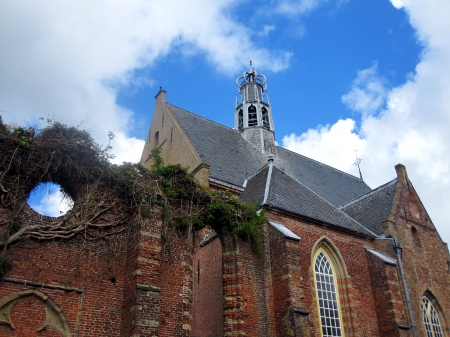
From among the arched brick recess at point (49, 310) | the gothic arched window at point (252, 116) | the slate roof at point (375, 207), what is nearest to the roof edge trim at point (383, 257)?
the slate roof at point (375, 207)

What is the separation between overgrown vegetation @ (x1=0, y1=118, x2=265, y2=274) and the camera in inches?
408

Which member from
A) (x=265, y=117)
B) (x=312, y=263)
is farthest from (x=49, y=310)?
Result: (x=265, y=117)

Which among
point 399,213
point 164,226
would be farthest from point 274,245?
point 399,213

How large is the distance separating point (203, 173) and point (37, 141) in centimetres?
→ 912

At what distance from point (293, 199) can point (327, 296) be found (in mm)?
3902

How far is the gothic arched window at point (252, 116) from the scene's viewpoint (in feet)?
96.4

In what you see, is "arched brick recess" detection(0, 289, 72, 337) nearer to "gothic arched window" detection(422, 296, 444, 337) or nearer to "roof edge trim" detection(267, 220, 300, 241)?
"roof edge trim" detection(267, 220, 300, 241)

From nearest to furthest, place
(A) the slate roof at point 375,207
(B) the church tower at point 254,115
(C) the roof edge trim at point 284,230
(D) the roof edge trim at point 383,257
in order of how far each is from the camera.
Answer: (C) the roof edge trim at point 284,230 → (D) the roof edge trim at point 383,257 → (A) the slate roof at point 375,207 → (B) the church tower at point 254,115

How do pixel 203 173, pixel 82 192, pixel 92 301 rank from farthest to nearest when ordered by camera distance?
pixel 203 173
pixel 82 192
pixel 92 301

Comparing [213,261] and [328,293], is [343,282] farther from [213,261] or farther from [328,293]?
[213,261]

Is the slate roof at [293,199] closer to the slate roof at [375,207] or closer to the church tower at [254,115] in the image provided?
the slate roof at [375,207]

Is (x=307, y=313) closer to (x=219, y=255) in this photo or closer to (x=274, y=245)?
(x=274, y=245)

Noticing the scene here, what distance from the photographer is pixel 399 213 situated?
63.6ft

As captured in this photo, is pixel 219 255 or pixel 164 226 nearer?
pixel 164 226
